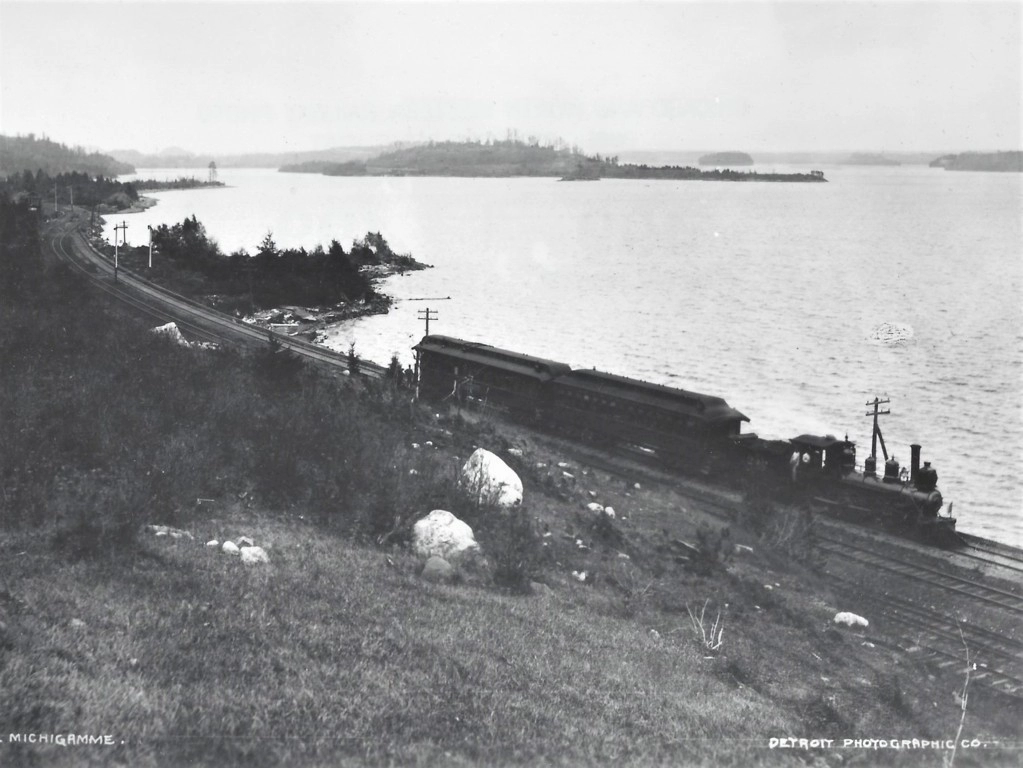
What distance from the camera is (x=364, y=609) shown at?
41.3 ft

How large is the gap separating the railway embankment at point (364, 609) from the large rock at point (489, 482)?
0.49 meters

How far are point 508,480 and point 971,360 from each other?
130 ft

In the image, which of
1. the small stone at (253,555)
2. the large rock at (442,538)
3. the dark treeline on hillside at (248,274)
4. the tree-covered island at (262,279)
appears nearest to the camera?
the small stone at (253,555)

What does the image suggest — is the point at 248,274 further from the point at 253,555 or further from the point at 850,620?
the point at 850,620

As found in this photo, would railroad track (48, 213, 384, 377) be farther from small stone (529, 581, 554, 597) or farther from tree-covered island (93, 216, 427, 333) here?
small stone (529, 581, 554, 597)

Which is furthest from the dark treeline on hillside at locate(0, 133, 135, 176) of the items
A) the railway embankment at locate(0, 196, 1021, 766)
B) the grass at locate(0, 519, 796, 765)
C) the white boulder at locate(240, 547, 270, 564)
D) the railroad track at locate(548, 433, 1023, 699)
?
the grass at locate(0, 519, 796, 765)

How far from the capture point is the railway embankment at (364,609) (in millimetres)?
9242

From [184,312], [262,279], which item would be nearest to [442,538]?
[184,312]

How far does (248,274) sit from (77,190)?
73.0 meters

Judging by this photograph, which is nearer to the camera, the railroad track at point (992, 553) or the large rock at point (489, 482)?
the large rock at point (489, 482)

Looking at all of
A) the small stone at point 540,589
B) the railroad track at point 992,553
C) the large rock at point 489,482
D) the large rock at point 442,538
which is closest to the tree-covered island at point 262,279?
the large rock at point 489,482

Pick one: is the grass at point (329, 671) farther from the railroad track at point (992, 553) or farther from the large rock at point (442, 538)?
the railroad track at point (992, 553)

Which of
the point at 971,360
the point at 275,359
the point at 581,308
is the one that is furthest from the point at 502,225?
the point at 275,359

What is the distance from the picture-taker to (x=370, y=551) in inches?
612
